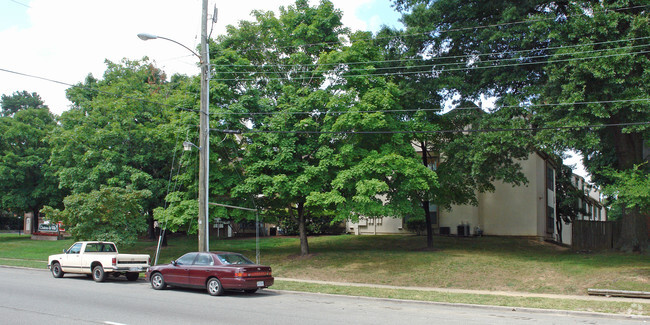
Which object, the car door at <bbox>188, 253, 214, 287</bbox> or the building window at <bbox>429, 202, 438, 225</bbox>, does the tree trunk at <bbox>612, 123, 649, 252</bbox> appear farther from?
the car door at <bbox>188, 253, 214, 287</bbox>

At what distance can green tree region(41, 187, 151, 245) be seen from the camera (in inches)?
968

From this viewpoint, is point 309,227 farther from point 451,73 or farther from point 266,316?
point 266,316

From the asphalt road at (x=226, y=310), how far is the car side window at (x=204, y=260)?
39.0 inches

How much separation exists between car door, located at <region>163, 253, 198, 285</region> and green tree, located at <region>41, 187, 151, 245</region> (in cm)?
1025

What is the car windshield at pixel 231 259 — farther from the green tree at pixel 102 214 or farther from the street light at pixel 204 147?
the green tree at pixel 102 214

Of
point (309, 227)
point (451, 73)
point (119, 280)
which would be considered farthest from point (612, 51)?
point (309, 227)

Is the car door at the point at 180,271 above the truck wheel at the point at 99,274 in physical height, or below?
above

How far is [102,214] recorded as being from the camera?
2473 centimetres

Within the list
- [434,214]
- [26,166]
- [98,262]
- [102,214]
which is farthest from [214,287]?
[26,166]

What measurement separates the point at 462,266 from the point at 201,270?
11798mm

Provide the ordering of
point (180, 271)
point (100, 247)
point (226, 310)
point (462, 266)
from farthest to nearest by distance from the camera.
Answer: point (462, 266) → point (100, 247) → point (180, 271) → point (226, 310)

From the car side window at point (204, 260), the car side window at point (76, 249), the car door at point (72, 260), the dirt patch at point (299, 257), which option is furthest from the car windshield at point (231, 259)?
the dirt patch at point (299, 257)

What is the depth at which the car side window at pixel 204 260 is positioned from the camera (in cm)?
1568

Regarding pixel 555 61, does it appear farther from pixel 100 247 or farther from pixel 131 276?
pixel 100 247
